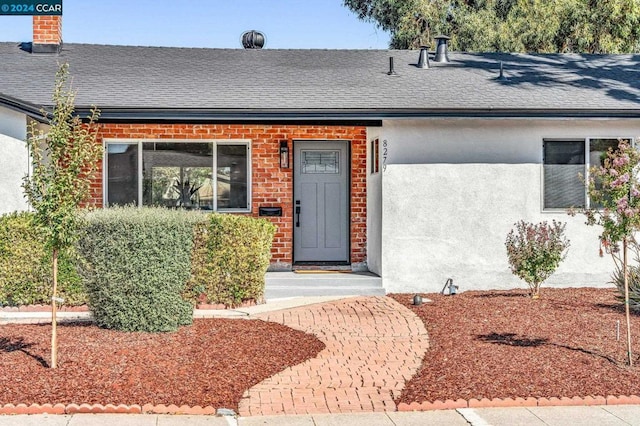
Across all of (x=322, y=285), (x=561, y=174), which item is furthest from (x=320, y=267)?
(x=561, y=174)

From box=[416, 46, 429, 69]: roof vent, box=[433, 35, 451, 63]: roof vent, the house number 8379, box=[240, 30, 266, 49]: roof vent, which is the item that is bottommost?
the house number 8379

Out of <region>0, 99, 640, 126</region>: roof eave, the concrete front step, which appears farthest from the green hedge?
the concrete front step

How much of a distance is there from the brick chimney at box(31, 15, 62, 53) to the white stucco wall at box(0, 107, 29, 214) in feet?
14.4

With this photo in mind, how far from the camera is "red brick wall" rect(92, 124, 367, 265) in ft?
44.7

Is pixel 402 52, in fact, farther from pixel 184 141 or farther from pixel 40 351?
pixel 40 351

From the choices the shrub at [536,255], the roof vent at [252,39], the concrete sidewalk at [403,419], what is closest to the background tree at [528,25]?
the roof vent at [252,39]

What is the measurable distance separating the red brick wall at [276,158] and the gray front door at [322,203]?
22 cm

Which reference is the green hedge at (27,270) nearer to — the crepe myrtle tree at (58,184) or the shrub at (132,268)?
the shrub at (132,268)

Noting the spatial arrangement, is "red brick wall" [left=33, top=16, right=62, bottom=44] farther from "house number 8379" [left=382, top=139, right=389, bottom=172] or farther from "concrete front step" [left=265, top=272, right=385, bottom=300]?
"house number 8379" [left=382, top=139, right=389, bottom=172]

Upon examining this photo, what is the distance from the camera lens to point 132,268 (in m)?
8.59

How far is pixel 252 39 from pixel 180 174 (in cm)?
472

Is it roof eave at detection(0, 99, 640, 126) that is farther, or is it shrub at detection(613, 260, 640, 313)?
roof eave at detection(0, 99, 640, 126)

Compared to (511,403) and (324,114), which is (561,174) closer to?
(324,114)

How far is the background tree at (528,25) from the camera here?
25.8m
